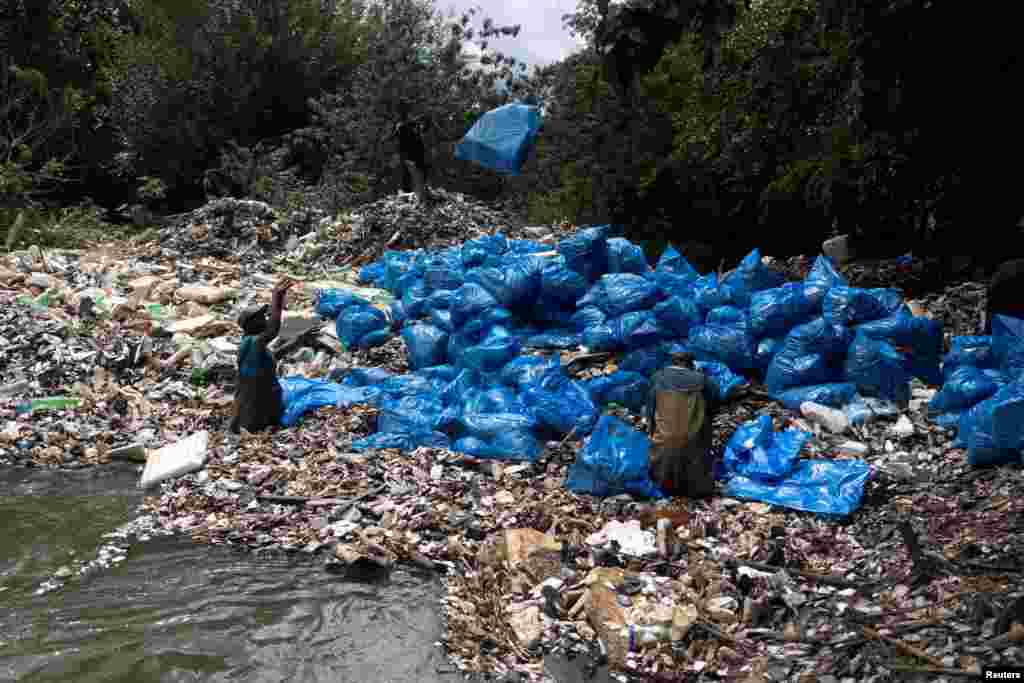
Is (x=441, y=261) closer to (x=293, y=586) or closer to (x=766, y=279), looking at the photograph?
(x=766, y=279)

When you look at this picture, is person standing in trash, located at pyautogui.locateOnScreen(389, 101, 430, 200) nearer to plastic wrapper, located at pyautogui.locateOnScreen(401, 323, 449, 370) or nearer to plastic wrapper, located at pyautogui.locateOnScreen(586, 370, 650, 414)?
plastic wrapper, located at pyautogui.locateOnScreen(401, 323, 449, 370)

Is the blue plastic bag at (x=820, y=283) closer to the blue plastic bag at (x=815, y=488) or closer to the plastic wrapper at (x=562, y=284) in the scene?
the blue plastic bag at (x=815, y=488)

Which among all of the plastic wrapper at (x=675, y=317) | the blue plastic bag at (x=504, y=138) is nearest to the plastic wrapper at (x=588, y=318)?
the plastic wrapper at (x=675, y=317)

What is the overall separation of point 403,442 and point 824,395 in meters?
2.81

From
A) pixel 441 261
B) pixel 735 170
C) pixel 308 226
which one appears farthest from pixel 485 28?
pixel 441 261

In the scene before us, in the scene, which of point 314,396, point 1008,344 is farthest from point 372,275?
point 1008,344

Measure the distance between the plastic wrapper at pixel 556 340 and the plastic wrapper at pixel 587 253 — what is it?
→ 61 centimetres

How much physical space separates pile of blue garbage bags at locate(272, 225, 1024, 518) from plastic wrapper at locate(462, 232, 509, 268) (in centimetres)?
89

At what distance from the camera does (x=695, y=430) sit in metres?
4.98

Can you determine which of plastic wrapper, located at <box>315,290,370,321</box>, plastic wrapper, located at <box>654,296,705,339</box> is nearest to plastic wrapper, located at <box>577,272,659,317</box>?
plastic wrapper, located at <box>654,296,705,339</box>

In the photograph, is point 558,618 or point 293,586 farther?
point 293,586

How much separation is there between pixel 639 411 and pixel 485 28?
49.4 feet

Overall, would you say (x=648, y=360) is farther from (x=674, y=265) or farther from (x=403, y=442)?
(x=403, y=442)

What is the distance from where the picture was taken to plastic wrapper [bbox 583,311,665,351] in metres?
6.52
